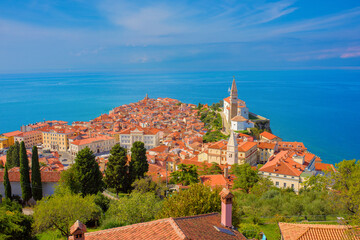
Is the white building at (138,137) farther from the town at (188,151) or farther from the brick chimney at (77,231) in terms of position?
the brick chimney at (77,231)

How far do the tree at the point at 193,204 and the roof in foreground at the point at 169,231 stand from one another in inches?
105

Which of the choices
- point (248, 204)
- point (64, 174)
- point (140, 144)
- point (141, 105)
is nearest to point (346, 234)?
point (248, 204)

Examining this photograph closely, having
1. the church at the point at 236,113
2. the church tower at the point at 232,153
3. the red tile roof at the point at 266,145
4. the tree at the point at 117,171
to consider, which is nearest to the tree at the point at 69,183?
the tree at the point at 117,171

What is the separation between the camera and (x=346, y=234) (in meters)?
7.16

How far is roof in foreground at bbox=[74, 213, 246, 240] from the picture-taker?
5383mm

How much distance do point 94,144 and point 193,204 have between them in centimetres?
4139

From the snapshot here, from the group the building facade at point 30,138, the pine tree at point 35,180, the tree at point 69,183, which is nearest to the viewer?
the tree at point 69,183

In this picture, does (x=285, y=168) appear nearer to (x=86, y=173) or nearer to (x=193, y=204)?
(x=86, y=173)

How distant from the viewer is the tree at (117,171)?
1811cm

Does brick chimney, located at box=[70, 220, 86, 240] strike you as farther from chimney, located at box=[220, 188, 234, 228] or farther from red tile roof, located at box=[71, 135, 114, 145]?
red tile roof, located at box=[71, 135, 114, 145]

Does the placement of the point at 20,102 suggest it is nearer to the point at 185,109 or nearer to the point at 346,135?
the point at 185,109

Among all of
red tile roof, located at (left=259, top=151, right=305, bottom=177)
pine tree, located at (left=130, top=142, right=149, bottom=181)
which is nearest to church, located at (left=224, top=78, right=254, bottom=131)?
red tile roof, located at (left=259, top=151, right=305, bottom=177)

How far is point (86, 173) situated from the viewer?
16.3 metres

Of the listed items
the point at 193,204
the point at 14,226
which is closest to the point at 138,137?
the point at 14,226
